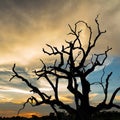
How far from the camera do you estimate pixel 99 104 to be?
95.3 feet

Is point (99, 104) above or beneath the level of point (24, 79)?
beneath

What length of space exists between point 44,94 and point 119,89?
18.5ft

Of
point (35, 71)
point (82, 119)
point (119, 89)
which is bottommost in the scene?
point (82, 119)

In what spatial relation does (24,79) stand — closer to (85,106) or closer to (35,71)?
(35,71)

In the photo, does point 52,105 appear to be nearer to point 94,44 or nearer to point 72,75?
point 72,75

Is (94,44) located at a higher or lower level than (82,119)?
higher

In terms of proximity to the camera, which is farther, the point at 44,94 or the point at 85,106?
the point at 44,94

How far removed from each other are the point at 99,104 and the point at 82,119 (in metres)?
1.71

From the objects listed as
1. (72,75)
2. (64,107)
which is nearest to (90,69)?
(72,75)

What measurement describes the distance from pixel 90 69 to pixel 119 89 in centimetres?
259

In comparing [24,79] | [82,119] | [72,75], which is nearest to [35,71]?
[24,79]

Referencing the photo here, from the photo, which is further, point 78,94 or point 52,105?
point 52,105

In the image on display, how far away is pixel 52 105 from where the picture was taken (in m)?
30.4

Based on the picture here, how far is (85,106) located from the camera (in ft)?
93.2
